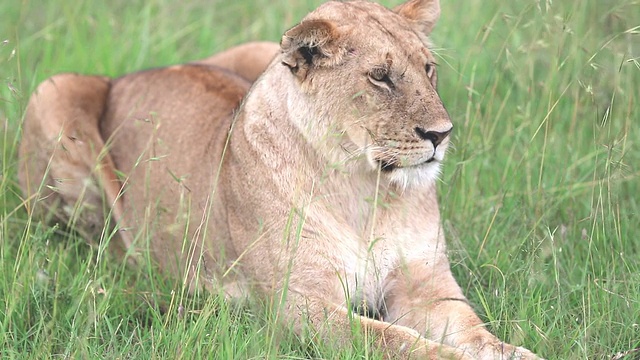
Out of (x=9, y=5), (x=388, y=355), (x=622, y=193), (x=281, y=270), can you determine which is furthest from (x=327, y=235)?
(x=9, y=5)

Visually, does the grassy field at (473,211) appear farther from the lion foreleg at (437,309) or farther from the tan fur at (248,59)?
the tan fur at (248,59)

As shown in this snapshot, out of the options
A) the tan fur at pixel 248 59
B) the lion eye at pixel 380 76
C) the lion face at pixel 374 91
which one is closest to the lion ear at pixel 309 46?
the lion face at pixel 374 91

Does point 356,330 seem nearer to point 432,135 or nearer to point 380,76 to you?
point 432,135

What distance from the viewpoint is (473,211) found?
414 centimetres

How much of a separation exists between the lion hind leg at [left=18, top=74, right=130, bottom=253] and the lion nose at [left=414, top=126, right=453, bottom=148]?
157 centimetres

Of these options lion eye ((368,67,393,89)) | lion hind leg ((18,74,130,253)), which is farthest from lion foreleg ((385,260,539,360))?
lion hind leg ((18,74,130,253))

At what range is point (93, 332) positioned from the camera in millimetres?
3346

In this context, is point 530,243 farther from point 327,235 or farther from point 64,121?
point 64,121

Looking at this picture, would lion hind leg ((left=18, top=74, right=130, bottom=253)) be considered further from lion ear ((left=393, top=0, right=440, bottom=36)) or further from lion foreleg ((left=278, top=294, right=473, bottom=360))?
lion ear ((left=393, top=0, right=440, bottom=36))

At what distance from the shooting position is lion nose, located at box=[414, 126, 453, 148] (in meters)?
3.18

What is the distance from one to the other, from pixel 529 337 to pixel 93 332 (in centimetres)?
133

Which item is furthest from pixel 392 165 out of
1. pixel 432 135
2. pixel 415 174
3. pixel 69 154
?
pixel 69 154

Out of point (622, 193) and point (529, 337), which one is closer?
point (529, 337)

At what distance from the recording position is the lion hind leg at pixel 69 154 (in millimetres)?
4371
